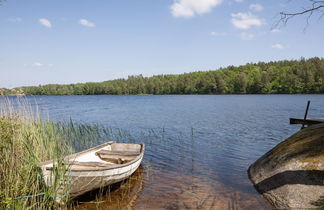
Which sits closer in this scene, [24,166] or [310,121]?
[24,166]

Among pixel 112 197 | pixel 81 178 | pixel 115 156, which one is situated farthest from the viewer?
pixel 115 156

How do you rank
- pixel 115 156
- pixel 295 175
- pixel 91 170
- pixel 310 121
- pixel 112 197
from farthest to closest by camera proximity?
pixel 310 121 < pixel 115 156 < pixel 112 197 < pixel 295 175 < pixel 91 170

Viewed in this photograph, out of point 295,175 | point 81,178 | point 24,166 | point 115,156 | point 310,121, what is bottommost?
point 115,156

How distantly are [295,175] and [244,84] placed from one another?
107 m

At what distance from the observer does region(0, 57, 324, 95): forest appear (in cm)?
9356

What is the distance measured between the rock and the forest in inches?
3009

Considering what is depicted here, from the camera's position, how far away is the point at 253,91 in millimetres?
107312

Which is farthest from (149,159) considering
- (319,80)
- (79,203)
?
(319,80)

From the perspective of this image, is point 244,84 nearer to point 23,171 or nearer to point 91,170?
point 91,170

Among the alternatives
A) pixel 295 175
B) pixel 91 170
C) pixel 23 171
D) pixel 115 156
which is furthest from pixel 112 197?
pixel 295 175

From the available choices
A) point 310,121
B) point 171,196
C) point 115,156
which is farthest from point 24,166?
point 310,121

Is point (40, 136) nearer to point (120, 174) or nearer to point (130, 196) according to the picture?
point (120, 174)

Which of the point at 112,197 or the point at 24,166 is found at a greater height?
→ the point at 24,166

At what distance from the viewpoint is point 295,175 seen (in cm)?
703
